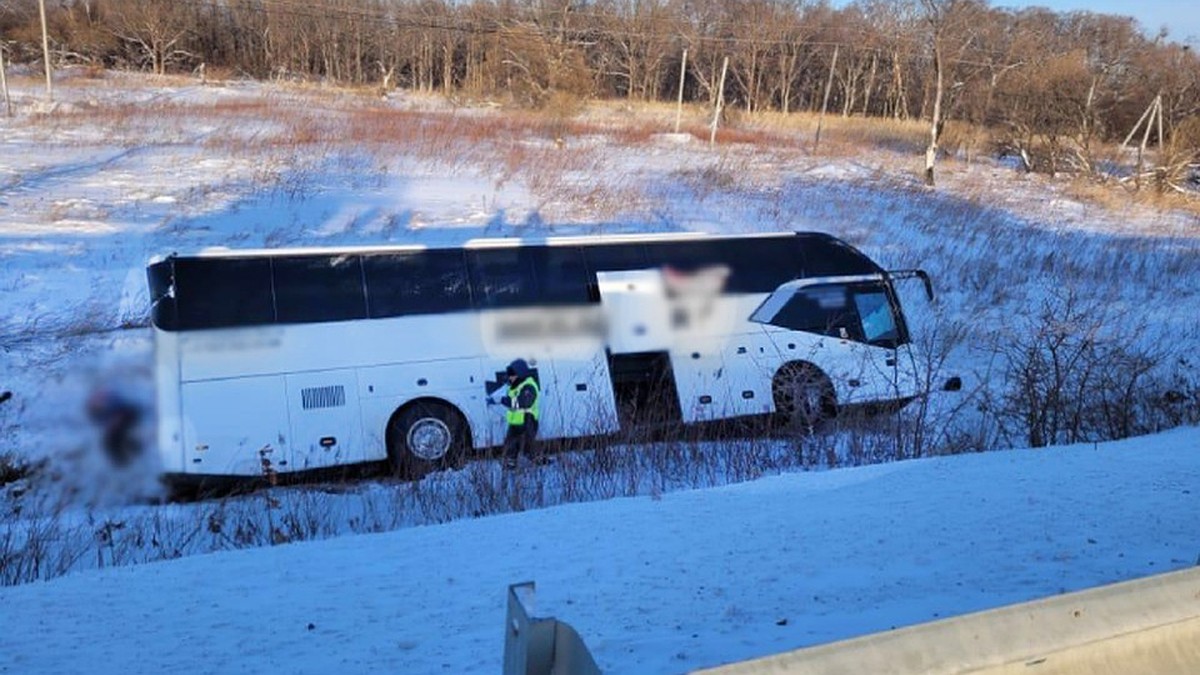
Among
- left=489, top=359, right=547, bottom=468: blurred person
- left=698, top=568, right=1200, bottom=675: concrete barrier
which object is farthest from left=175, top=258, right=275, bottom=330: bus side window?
left=698, top=568, right=1200, bottom=675: concrete barrier

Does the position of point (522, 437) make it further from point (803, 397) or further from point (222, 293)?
point (222, 293)

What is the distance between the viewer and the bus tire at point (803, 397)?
869 centimetres

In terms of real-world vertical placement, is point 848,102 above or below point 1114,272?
above

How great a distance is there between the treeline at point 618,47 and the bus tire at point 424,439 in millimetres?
30524

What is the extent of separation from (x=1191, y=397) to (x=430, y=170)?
16853mm

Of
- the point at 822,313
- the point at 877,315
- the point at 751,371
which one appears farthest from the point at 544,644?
the point at 877,315

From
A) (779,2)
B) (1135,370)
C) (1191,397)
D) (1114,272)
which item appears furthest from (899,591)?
(779,2)

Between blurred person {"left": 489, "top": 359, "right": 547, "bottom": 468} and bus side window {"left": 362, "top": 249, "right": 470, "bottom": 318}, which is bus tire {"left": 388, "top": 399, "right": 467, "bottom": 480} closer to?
blurred person {"left": 489, "top": 359, "right": 547, "bottom": 468}

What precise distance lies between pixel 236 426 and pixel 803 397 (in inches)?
213

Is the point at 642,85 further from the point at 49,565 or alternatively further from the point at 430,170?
the point at 49,565

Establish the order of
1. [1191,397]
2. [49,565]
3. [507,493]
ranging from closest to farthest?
[49,565] < [507,493] < [1191,397]

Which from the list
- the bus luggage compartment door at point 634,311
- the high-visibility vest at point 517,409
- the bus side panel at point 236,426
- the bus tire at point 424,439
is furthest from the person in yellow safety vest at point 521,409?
the bus side panel at point 236,426

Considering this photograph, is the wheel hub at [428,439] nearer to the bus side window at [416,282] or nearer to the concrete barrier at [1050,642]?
the bus side window at [416,282]

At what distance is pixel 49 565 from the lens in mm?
4918
